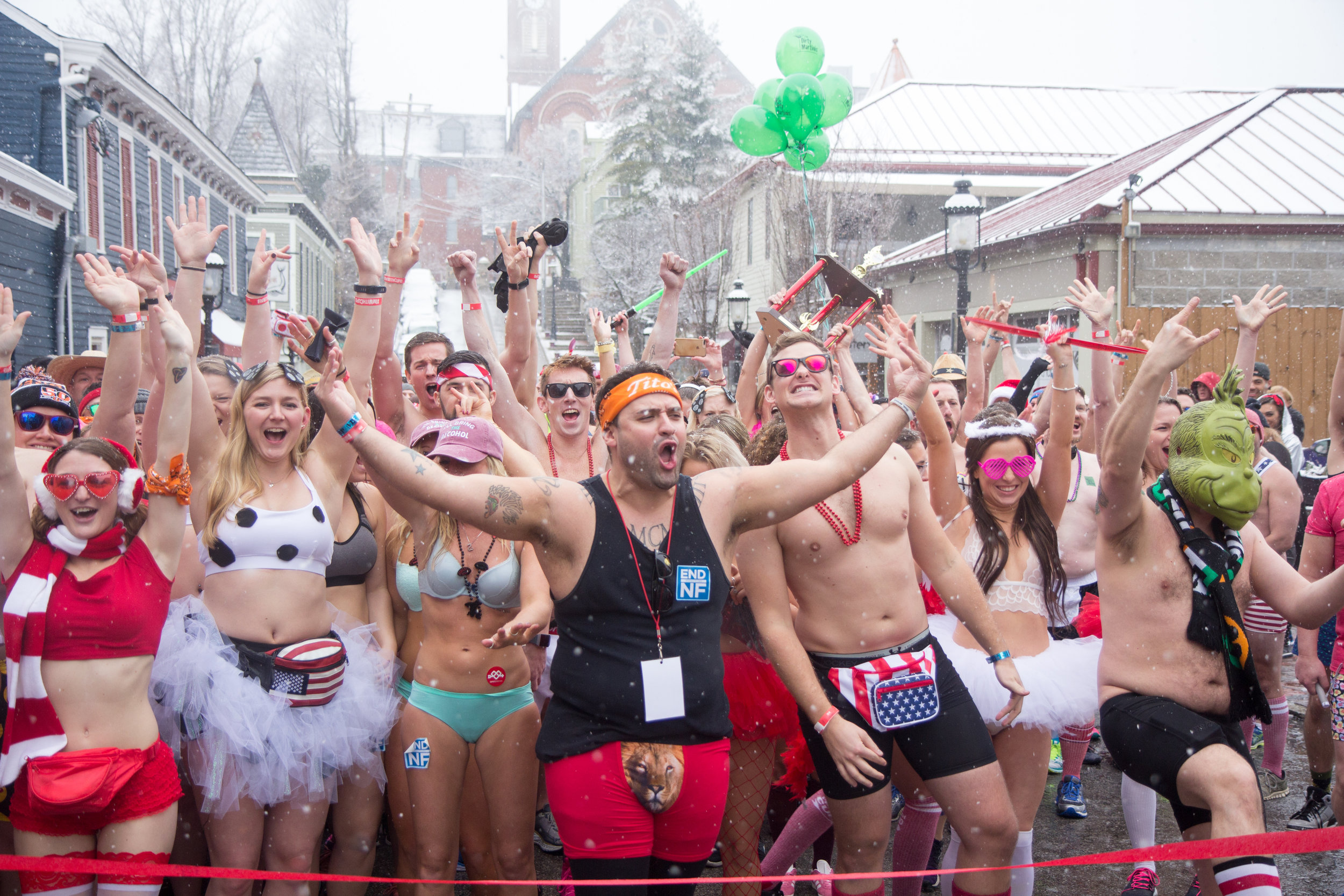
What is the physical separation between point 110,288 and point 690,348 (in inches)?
173

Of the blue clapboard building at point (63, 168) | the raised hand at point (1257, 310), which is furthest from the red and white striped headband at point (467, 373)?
the blue clapboard building at point (63, 168)

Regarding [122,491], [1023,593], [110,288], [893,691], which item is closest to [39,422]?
[110,288]

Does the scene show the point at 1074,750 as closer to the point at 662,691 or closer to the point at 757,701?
the point at 757,701

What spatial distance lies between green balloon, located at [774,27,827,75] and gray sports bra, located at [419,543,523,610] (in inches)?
258

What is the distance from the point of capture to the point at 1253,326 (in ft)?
15.6

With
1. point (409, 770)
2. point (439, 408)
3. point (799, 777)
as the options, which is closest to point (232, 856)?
point (409, 770)

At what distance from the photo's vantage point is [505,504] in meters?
2.88

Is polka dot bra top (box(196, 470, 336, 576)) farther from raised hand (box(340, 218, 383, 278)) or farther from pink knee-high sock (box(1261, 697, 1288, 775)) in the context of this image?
pink knee-high sock (box(1261, 697, 1288, 775))

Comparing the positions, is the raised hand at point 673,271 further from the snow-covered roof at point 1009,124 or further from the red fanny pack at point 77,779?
the snow-covered roof at point 1009,124

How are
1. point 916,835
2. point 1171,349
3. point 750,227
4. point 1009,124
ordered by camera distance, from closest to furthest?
point 1171,349, point 916,835, point 750,227, point 1009,124

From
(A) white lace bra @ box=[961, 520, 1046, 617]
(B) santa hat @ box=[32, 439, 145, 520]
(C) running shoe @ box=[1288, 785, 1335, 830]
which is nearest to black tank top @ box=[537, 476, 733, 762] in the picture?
(B) santa hat @ box=[32, 439, 145, 520]

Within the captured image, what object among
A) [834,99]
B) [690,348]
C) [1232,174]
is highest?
[1232,174]

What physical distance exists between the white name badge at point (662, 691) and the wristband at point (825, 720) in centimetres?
64

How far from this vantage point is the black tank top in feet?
Answer: 9.50
